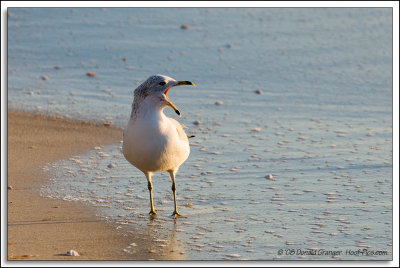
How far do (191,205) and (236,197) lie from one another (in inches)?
18.4

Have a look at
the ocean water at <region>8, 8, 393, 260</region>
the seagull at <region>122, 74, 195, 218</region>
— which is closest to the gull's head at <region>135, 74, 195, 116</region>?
the seagull at <region>122, 74, 195, 218</region>

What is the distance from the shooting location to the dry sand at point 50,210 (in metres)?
5.96

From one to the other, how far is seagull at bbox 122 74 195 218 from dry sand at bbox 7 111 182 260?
2.25ft

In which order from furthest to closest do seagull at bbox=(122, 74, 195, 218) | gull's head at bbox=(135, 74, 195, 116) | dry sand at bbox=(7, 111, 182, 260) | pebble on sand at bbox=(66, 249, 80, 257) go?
gull's head at bbox=(135, 74, 195, 116), seagull at bbox=(122, 74, 195, 218), dry sand at bbox=(7, 111, 182, 260), pebble on sand at bbox=(66, 249, 80, 257)

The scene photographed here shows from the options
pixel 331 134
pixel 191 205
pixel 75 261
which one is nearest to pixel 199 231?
pixel 191 205

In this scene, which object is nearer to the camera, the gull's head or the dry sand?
→ the dry sand

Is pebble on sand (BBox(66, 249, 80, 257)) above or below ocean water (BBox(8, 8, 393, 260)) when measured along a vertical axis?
below

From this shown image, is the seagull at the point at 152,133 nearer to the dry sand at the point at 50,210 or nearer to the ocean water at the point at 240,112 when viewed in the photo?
the ocean water at the point at 240,112

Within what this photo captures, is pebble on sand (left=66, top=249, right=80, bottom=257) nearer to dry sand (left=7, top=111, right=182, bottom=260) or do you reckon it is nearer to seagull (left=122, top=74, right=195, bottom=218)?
dry sand (left=7, top=111, right=182, bottom=260)

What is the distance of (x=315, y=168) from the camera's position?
838cm

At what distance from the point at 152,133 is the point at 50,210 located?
1.26 metres

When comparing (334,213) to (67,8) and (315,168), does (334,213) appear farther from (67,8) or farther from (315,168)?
(67,8)

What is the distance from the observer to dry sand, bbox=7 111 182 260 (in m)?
5.96

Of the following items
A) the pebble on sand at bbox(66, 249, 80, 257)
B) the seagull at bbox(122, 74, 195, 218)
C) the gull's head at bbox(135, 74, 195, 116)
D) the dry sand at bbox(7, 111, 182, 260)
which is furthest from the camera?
the gull's head at bbox(135, 74, 195, 116)
